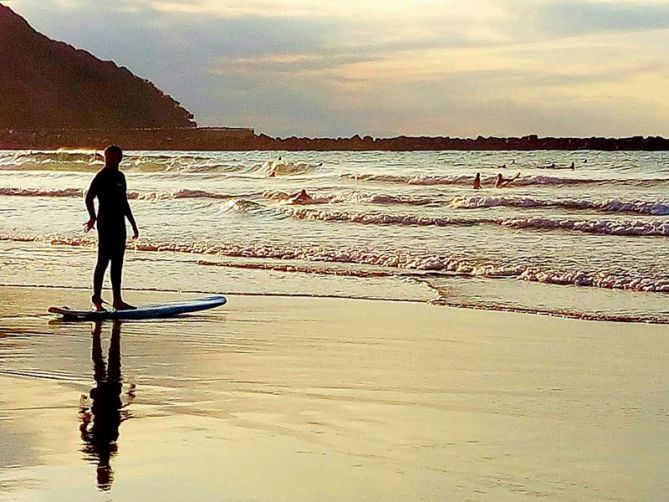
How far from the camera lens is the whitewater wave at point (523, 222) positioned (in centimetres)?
2284

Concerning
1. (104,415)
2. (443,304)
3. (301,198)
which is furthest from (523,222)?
(104,415)

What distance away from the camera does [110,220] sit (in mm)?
11977

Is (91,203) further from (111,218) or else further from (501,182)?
(501,182)

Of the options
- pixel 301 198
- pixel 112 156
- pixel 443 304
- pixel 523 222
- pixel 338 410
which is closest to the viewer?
pixel 338 410

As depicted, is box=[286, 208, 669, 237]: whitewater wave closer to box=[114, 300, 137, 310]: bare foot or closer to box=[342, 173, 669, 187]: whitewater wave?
box=[114, 300, 137, 310]: bare foot

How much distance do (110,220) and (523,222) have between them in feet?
45.8

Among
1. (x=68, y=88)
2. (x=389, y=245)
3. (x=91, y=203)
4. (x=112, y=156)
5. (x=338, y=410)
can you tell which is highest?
(x=68, y=88)

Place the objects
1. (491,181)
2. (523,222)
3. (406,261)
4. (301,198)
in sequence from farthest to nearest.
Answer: (491,181)
(301,198)
(523,222)
(406,261)

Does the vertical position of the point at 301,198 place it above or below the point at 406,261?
below

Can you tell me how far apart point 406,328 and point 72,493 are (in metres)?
5.98

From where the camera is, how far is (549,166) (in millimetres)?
63656

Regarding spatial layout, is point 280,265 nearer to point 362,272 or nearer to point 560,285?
point 362,272

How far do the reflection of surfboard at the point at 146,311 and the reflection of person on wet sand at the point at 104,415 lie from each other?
204cm

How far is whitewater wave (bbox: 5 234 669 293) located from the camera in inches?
582
